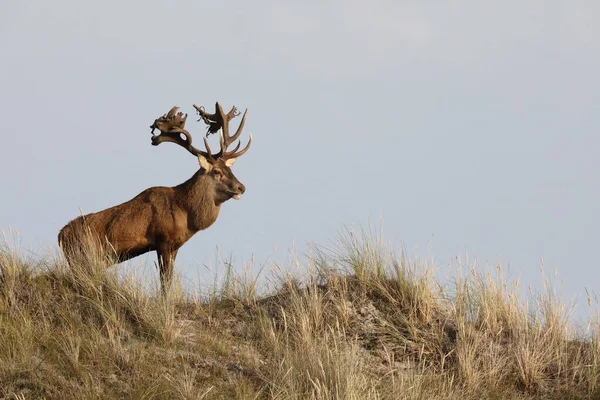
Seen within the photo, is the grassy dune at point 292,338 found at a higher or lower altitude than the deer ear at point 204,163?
lower

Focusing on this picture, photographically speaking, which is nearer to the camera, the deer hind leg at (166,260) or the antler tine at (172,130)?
the deer hind leg at (166,260)

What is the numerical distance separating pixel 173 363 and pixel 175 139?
5182 mm

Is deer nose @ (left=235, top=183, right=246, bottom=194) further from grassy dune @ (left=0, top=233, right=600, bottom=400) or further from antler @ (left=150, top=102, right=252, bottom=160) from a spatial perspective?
grassy dune @ (left=0, top=233, right=600, bottom=400)

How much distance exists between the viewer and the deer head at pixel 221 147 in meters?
12.9

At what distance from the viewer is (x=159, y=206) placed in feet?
40.8

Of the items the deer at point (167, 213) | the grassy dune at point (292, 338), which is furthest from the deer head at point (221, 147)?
the grassy dune at point (292, 338)

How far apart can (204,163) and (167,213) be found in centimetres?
102

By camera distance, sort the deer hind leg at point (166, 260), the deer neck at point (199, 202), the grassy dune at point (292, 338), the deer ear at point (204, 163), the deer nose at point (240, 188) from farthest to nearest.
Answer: the deer ear at point (204, 163)
the deer nose at point (240, 188)
the deer neck at point (199, 202)
the deer hind leg at point (166, 260)
the grassy dune at point (292, 338)

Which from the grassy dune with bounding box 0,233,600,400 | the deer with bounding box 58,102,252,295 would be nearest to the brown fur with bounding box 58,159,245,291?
the deer with bounding box 58,102,252,295

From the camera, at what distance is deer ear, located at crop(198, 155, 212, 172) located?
12977 millimetres

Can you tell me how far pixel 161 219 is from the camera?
1226cm

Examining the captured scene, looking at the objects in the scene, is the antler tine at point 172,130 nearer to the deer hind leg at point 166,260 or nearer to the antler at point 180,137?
the antler at point 180,137

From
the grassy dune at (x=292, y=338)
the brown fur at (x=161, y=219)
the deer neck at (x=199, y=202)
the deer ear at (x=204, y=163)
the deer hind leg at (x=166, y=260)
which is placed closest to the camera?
the grassy dune at (x=292, y=338)

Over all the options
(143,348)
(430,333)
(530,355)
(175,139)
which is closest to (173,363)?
(143,348)
